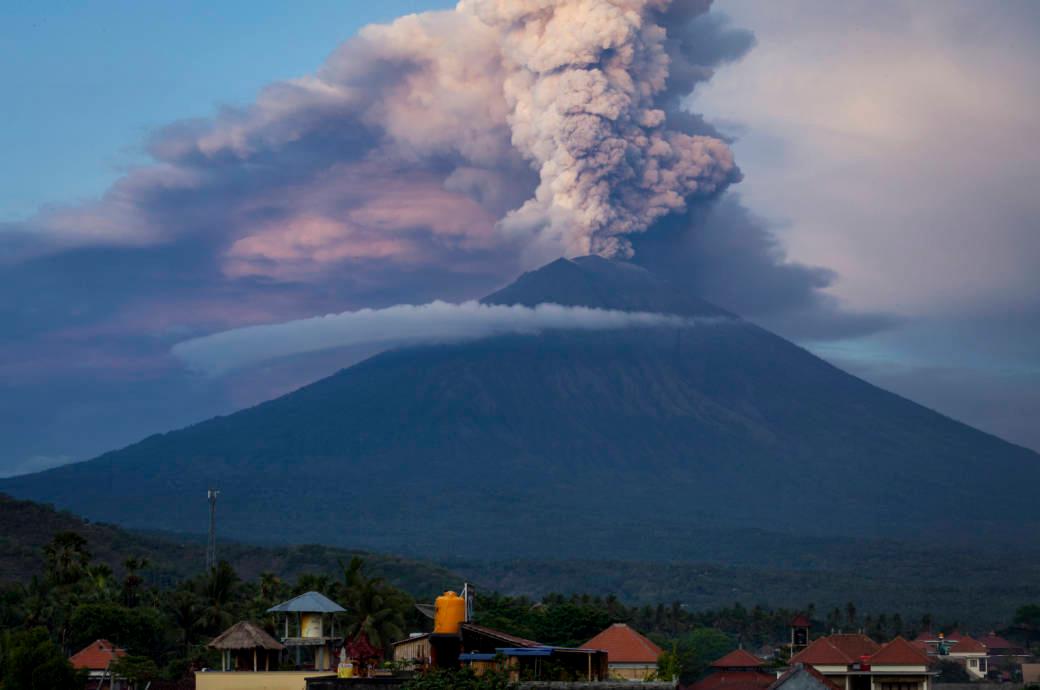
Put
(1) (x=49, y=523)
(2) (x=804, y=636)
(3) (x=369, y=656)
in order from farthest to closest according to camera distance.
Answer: (1) (x=49, y=523) → (2) (x=804, y=636) → (3) (x=369, y=656)

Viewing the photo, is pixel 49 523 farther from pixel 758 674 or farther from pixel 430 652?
pixel 430 652

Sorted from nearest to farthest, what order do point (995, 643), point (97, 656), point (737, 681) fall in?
point (97, 656) → point (737, 681) → point (995, 643)

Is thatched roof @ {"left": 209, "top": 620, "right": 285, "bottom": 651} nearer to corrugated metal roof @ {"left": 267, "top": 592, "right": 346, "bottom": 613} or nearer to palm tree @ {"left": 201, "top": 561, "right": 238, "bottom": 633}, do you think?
corrugated metal roof @ {"left": 267, "top": 592, "right": 346, "bottom": 613}

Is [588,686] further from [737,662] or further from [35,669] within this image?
[737,662]

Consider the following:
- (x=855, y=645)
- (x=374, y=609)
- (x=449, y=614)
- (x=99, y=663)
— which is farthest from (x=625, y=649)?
(x=449, y=614)

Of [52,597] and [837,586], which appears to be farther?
[837,586]

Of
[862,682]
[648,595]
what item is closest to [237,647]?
[862,682]

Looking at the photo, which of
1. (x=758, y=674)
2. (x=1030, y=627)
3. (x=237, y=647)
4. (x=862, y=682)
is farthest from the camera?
(x=1030, y=627)
